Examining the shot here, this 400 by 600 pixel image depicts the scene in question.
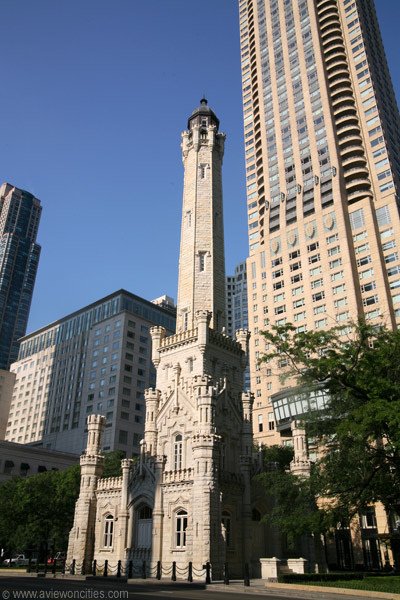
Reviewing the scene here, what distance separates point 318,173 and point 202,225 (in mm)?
46368

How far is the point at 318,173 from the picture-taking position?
8925cm

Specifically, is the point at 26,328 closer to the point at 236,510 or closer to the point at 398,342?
the point at 236,510

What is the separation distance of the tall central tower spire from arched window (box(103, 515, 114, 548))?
16889 millimetres

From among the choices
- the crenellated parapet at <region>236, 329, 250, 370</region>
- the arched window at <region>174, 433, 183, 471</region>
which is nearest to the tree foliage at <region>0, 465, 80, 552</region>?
the arched window at <region>174, 433, 183, 471</region>

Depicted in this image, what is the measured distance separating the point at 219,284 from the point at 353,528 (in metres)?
28.8

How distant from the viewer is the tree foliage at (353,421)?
25.6 m

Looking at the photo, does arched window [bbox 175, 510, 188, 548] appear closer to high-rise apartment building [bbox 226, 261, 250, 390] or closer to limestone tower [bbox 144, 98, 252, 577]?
limestone tower [bbox 144, 98, 252, 577]

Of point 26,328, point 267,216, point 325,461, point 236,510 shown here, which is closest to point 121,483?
point 236,510

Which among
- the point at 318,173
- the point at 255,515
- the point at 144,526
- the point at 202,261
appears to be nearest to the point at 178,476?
the point at 144,526

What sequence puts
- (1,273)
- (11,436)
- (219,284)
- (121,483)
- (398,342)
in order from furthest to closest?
(1,273) < (11,436) < (219,284) < (121,483) < (398,342)

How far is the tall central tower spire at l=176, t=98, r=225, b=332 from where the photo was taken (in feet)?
154

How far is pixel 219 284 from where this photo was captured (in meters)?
48.2

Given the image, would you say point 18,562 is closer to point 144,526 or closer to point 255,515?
point 144,526

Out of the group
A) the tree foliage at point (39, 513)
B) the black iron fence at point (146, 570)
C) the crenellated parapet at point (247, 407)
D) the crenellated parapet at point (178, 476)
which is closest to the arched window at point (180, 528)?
the black iron fence at point (146, 570)
